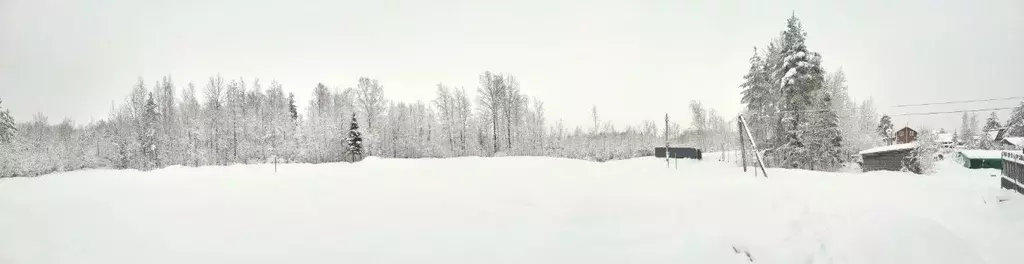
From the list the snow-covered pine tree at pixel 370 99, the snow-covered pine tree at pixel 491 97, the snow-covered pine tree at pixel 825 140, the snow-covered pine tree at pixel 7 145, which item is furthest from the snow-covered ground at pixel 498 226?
the snow-covered pine tree at pixel 491 97

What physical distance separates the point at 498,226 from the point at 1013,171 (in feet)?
37.1

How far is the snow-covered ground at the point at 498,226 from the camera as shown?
5844mm

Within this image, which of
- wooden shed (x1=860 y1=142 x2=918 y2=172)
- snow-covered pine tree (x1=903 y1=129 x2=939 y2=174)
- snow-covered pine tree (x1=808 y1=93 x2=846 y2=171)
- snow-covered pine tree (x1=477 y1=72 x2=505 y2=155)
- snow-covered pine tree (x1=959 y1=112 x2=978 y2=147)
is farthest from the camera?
snow-covered pine tree (x1=959 y1=112 x2=978 y2=147)

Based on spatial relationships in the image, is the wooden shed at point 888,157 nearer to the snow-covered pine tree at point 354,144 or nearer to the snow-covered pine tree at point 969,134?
the snow-covered pine tree at point 354,144

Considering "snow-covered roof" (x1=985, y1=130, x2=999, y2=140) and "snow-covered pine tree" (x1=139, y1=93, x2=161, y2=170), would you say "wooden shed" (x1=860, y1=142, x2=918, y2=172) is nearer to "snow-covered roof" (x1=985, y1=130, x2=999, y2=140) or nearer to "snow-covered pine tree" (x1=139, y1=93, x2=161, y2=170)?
"snow-covered roof" (x1=985, y1=130, x2=999, y2=140)

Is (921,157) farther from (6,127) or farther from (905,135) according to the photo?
(905,135)

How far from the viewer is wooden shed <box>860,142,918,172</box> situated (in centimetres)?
2375

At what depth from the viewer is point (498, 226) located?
725 cm

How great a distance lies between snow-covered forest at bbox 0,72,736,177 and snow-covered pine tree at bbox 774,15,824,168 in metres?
16.0

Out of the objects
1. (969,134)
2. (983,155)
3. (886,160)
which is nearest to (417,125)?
(886,160)

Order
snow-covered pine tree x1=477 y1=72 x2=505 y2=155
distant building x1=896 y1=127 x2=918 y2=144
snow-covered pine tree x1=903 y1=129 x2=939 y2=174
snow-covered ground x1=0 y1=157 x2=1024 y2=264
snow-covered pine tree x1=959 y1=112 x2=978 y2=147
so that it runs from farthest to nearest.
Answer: snow-covered pine tree x1=959 y1=112 x2=978 y2=147 → distant building x1=896 y1=127 x2=918 y2=144 → snow-covered pine tree x1=477 y1=72 x2=505 y2=155 → snow-covered pine tree x1=903 y1=129 x2=939 y2=174 → snow-covered ground x1=0 y1=157 x2=1024 y2=264

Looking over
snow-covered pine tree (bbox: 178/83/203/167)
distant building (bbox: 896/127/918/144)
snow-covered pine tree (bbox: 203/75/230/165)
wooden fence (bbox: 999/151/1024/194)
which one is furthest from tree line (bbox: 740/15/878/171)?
snow-covered pine tree (bbox: 178/83/203/167)

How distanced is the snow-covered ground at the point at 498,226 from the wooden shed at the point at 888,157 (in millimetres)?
18205

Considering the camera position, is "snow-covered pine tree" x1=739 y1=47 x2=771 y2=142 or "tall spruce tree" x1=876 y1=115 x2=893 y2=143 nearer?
"snow-covered pine tree" x1=739 y1=47 x2=771 y2=142
